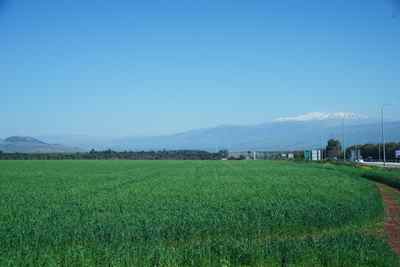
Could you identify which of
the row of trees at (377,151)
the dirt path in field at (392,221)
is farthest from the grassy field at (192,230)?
the row of trees at (377,151)

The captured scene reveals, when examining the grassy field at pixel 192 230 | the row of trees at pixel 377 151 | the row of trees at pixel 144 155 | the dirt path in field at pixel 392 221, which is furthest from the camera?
the row of trees at pixel 144 155

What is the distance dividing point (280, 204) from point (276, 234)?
444cm

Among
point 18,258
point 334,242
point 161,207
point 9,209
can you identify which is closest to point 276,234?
point 334,242

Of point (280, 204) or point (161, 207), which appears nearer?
point (161, 207)

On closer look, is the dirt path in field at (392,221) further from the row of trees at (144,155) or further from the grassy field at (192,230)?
the row of trees at (144,155)

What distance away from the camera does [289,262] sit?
1129 centimetres

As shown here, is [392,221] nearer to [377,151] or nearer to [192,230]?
[192,230]

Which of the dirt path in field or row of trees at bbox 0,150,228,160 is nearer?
the dirt path in field

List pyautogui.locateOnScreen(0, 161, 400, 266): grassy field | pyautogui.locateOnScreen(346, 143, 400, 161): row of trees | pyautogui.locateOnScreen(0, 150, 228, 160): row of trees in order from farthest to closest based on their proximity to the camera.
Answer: pyautogui.locateOnScreen(0, 150, 228, 160): row of trees, pyautogui.locateOnScreen(346, 143, 400, 161): row of trees, pyautogui.locateOnScreen(0, 161, 400, 266): grassy field

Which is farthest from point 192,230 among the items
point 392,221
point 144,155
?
point 144,155

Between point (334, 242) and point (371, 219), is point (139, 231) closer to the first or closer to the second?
A: point (334, 242)

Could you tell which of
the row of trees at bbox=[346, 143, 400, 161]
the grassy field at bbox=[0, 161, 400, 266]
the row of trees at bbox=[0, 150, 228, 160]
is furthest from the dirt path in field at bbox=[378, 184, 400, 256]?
the row of trees at bbox=[0, 150, 228, 160]

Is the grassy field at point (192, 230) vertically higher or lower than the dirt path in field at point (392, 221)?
higher

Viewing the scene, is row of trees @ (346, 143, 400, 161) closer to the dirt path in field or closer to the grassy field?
the dirt path in field
